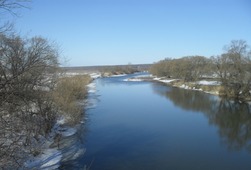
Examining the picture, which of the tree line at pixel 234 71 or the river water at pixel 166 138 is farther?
the tree line at pixel 234 71

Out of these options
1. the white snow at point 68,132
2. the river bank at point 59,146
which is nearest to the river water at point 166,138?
the river bank at point 59,146

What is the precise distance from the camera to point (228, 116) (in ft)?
73.7

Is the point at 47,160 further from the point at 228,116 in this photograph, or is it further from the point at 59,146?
the point at 228,116

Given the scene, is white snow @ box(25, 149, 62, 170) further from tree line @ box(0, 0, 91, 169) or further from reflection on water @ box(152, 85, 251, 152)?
reflection on water @ box(152, 85, 251, 152)

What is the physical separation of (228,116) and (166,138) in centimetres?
871

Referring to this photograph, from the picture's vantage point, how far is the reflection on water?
16.1 metres

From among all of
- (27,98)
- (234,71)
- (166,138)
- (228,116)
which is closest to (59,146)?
(166,138)

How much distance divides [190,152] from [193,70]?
38.7 m

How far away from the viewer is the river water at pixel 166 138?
12.2 meters

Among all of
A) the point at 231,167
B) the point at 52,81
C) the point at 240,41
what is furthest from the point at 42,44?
the point at 240,41

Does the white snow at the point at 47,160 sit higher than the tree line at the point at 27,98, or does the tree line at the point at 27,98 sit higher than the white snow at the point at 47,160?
the tree line at the point at 27,98

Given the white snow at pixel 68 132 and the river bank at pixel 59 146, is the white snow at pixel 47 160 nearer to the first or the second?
the river bank at pixel 59 146

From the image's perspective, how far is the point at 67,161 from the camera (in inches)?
473

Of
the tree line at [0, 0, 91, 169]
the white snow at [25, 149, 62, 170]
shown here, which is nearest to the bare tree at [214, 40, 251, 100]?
the tree line at [0, 0, 91, 169]
